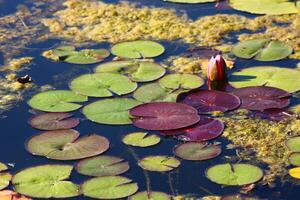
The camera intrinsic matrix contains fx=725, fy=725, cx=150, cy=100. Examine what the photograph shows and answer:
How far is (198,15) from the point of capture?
4367mm

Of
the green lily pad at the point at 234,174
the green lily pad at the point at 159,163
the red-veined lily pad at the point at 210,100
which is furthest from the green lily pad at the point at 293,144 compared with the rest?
the green lily pad at the point at 159,163

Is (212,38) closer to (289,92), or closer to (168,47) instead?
(168,47)

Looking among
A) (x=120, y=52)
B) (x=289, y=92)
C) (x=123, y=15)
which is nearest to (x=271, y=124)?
(x=289, y=92)

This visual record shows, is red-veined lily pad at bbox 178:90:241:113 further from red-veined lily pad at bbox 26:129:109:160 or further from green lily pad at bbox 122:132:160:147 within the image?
red-veined lily pad at bbox 26:129:109:160

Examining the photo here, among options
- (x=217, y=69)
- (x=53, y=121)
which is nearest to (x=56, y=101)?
(x=53, y=121)

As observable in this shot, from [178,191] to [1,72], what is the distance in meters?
1.47

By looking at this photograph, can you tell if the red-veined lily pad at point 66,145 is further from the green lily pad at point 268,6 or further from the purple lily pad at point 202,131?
the green lily pad at point 268,6

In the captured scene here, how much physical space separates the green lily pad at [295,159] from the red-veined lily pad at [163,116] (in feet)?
1.52

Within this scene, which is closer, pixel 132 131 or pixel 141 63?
pixel 132 131

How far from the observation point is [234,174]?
9.12 ft

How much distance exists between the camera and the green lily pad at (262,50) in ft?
12.3

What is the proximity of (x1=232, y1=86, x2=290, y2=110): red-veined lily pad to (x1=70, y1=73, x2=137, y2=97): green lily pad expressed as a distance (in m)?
0.52

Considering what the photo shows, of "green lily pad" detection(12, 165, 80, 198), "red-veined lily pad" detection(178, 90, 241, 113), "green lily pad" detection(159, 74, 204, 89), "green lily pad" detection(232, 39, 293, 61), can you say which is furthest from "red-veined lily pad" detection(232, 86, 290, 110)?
"green lily pad" detection(12, 165, 80, 198)

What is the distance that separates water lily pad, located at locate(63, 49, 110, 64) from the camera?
150 inches
